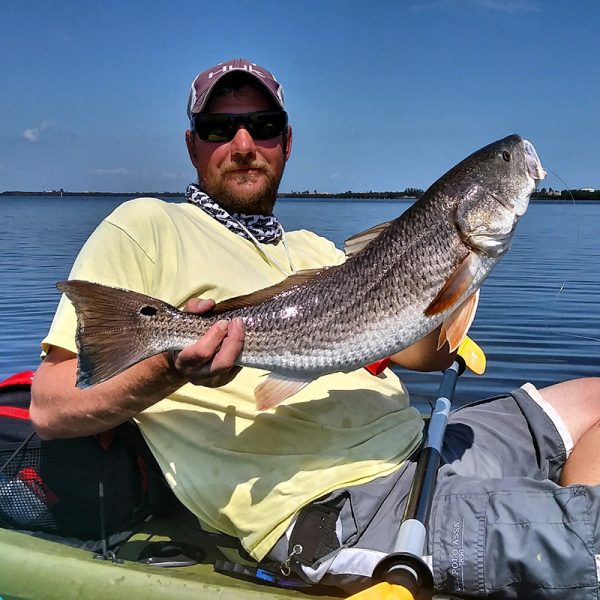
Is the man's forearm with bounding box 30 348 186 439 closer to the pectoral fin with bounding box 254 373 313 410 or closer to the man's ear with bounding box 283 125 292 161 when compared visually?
the pectoral fin with bounding box 254 373 313 410

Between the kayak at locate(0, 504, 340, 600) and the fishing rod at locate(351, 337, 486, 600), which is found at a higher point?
the fishing rod at locate(351, 337, 486, 600)

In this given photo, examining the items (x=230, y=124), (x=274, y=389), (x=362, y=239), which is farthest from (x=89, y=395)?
(x=230, y=124)

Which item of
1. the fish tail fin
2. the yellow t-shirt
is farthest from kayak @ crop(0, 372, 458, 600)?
the fish tail fin

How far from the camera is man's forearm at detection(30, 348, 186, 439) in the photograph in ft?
9.25

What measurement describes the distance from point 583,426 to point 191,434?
209 centimetres

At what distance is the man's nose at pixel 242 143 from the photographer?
150 inches

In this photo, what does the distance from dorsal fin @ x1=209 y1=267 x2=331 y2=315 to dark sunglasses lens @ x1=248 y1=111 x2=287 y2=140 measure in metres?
1.12

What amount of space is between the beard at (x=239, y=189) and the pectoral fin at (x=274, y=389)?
1263 mm

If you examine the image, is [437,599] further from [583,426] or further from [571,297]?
[571,297]

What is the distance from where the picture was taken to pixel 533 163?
3170mm

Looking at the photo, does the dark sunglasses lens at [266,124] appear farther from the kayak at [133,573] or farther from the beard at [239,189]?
the kayak at [133,573]

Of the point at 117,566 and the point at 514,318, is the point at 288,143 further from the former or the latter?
the point at 514,318

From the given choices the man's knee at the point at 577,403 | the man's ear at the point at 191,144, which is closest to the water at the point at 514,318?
the man's knee at the point at 577,403

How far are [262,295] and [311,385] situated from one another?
1.81 ft
